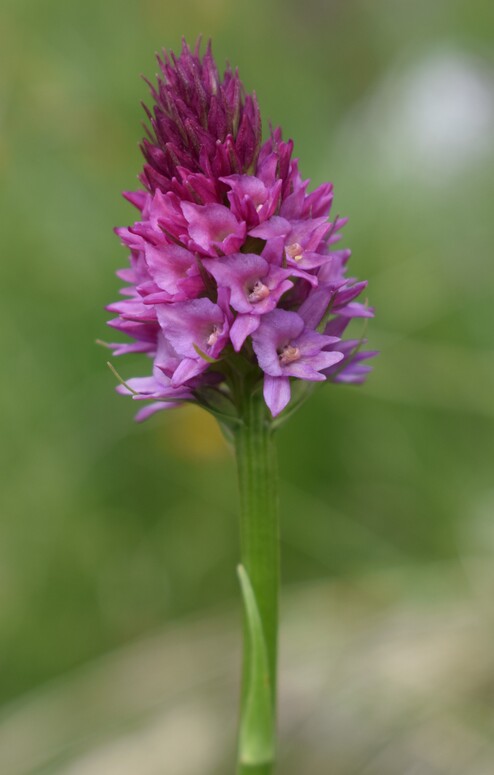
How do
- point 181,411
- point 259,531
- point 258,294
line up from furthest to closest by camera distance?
point 181,411, point 259,531, point 258,294

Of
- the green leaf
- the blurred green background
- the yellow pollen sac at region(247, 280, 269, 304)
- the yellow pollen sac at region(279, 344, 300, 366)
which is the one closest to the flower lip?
the yellow pollen sac at region(247, 280, 269, 304)

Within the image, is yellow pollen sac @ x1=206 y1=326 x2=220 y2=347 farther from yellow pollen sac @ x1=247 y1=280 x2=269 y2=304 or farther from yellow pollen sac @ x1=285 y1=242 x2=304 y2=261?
yellow pollen sac @ x1=285 y1=242 x2=304 y2=261

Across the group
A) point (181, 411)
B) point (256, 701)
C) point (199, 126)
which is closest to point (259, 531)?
point (256, 701)

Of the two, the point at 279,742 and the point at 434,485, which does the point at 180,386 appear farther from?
the point at 434,485

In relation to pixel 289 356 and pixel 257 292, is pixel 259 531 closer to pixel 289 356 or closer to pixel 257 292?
pixel 289 356

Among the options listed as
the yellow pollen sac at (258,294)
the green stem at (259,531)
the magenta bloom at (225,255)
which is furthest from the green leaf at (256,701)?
the yellow pollen sac at (258,294)

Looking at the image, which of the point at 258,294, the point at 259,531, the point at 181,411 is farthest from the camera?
the point at 181,411
